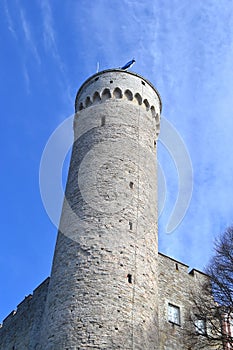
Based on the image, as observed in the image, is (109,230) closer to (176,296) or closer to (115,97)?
(176,296)

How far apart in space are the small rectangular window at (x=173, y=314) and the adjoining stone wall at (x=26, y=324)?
5.33 meters

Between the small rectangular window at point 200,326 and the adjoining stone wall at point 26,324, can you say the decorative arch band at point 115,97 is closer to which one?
the adjoining stone wall at point 26,324

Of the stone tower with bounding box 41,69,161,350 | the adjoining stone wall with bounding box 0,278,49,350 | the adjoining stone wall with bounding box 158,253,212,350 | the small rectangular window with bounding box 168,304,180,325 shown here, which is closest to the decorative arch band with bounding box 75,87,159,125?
the stone tower with bounding box 41,69,161,350

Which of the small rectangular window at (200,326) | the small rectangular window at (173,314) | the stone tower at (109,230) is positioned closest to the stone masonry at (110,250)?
the stone tower at (109,230)

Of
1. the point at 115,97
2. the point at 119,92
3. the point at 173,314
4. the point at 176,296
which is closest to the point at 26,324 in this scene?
the point at 173,314

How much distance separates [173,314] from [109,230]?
466 centimetres

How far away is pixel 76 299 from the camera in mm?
14469

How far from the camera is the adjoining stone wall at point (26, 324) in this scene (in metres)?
18.8

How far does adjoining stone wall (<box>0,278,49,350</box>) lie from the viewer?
18.8m

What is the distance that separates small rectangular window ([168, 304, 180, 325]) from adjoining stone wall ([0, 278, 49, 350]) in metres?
5.33

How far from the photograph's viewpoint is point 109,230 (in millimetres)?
16016

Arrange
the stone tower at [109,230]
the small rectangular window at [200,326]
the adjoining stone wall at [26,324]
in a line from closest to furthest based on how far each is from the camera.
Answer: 1. the stone tower at [109,230]
2. the small rectangular window at [200,326]
3. the adjoining stone wall at [26,324]

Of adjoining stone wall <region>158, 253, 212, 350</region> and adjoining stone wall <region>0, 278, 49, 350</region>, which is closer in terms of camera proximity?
adjoining stone wall <region>158, 253, 212, 350</region>

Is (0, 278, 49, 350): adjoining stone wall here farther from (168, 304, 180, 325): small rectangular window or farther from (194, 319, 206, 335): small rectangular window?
(194, 319, 206, 335): small rectangular window
